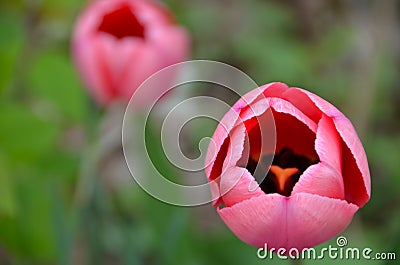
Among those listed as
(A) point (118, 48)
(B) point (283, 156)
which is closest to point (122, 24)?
(A) point (118, 48)

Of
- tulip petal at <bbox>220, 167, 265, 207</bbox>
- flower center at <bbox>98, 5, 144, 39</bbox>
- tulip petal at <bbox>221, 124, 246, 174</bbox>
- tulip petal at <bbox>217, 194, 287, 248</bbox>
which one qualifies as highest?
flower center at <bbox>98, 5, 144, 39</bbox>

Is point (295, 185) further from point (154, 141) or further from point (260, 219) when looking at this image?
point (154, 141)

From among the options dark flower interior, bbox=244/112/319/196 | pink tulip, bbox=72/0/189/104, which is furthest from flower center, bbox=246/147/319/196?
pink tulip, bbox=72/0/189/104

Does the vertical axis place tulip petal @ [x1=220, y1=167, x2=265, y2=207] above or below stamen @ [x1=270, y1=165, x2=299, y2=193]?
below

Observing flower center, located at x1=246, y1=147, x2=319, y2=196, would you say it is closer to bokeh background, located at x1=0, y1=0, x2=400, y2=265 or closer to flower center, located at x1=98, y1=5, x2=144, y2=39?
bokeh background, located at x1=0, y1=0, x2=400, y2=265

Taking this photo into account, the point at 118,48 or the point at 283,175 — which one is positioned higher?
the point at 118,48

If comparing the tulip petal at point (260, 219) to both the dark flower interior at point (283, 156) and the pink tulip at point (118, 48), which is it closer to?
the dark flower interior at point (283, 156)

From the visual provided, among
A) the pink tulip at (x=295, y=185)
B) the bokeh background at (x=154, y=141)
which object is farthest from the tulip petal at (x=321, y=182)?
the bokeh background at (x=154, y=141)
